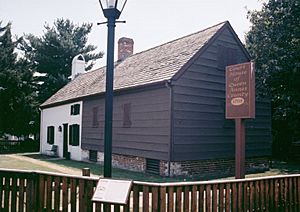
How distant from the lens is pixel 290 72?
16.9 metres

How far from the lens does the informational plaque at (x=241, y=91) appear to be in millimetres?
8844

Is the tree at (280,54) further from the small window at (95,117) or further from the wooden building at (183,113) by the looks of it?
the small window at (95,117)

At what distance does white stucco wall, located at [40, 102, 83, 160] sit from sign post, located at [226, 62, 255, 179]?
47.2 feet

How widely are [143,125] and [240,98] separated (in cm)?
700

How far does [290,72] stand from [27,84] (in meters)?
27.8

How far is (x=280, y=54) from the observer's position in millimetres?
17516

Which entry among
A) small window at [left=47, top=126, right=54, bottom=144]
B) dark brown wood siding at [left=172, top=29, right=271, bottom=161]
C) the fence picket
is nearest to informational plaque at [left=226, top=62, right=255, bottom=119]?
dark brown wood siding at [left=172, top=29, right=271, bottom=161]

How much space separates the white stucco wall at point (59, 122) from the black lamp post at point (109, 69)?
691 inches

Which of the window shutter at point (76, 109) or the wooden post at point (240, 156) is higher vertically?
the window shutter at point (76, 109)

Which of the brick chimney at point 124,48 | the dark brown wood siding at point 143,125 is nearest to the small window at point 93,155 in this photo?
the dark brown wood siding at point 143,125

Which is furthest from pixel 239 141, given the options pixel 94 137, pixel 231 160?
pixel 94 137

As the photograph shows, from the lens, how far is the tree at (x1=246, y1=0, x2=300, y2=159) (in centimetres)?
1686

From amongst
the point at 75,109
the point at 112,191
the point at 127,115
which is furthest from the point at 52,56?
the point at 112,191

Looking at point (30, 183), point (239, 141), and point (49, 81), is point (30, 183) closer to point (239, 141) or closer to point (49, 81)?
point (239, 141)
